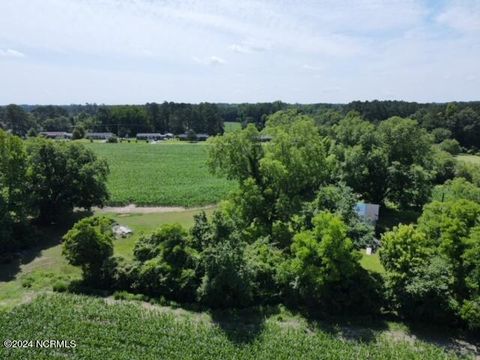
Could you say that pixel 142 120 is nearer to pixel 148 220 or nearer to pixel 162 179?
pixel 162 179

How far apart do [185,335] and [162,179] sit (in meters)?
36.7

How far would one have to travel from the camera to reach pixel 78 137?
10906 cm

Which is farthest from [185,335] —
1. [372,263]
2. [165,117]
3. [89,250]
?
[165,117]

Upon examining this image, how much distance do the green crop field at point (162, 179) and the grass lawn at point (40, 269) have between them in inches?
333

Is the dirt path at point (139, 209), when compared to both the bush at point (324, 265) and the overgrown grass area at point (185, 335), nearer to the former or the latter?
the overgrown grass area at point (185, 335)

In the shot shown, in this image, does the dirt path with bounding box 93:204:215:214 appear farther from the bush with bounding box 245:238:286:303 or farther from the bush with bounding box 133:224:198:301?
the bush with bounding box 245:238:286:303

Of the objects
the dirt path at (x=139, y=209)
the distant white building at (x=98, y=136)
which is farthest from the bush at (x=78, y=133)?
the dirt path at (x=139, y=209)

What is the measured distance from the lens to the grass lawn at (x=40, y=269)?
22.0 m

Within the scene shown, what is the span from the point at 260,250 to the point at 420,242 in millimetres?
8515

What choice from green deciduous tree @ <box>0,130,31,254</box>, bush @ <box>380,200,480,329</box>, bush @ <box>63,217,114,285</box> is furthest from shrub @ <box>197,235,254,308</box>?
green deciduous tree @ <box>0,130,31,254</box>

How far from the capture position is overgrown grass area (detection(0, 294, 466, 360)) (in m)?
17.0

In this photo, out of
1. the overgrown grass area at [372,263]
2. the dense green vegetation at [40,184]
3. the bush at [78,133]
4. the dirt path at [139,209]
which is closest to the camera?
the overgrown grass area at [372,263]

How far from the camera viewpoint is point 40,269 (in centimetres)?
2552

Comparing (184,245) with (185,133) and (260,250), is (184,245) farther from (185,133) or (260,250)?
(185,133)
